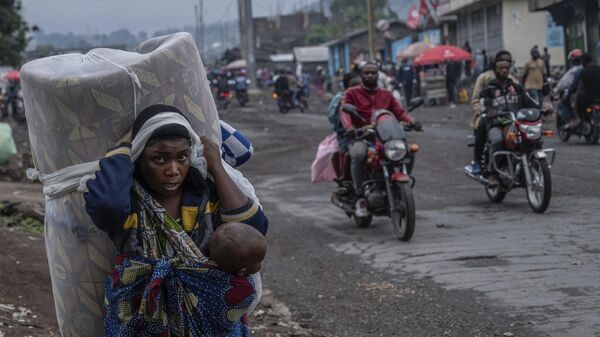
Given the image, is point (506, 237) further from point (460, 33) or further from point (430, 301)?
point (460, 33)

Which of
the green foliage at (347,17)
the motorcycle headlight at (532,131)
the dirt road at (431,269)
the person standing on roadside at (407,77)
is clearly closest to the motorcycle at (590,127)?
the dirt road at (431,269)

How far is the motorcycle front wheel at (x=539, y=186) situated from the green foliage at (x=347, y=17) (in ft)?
245

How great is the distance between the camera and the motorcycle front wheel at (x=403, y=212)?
345 inches

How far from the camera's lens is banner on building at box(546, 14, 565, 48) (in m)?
39.0

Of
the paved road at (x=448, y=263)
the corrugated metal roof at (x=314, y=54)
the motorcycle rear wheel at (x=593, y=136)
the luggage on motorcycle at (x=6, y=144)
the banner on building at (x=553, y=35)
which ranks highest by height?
the corrugated metal roof at (x=314, y=54)

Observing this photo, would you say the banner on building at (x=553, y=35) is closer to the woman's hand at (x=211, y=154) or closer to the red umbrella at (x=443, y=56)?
the red umbrella at (x=443, y=56)

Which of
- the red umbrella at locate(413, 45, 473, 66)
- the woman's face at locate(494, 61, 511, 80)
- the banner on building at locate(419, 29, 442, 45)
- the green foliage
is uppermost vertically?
the green foliage

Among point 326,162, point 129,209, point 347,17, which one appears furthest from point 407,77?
point 347,17

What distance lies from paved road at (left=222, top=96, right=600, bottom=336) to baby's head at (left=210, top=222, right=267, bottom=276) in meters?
2.71

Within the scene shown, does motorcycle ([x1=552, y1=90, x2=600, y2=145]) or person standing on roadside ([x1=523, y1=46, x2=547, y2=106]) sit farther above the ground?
person standing on roadside ([x1=523, y1=46, x2=547, y2=106])

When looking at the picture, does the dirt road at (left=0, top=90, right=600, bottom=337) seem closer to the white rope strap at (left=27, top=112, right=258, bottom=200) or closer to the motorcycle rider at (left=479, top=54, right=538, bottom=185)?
the motorcycle rider at (left=479, top=54, right=538, bottom=185)

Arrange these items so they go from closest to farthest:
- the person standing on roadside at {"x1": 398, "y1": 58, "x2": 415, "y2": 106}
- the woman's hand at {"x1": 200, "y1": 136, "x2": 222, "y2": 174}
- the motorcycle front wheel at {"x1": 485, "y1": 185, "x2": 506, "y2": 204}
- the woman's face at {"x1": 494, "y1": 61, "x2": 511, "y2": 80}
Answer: the woman's hand at {"x1": 200, "y1": 136, "x2": 222, "y2": 174} < the woman's face at {"x1": 494, "y1": 61, "x2": 511, "y2": 80} < the motorcycle front wheel at {"x1": 485, "y1": 185, "x2": 506, "y2": 204} < the person standing on roadside at {"x1": 398, "y1": 58, "x2": 415, "y2": 106}

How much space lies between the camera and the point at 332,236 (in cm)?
971

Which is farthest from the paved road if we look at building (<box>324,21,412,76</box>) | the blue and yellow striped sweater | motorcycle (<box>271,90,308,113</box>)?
building (<box>324,21,412,76</box>)
